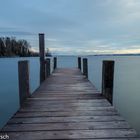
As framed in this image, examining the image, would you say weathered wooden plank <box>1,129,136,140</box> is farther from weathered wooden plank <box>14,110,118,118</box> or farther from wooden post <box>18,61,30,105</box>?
wooden post <box>18,61,30,105</box>

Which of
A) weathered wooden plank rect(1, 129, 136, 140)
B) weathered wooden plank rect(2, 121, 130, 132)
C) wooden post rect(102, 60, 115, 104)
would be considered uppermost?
wooden post rect(102, 60, 115, 104)

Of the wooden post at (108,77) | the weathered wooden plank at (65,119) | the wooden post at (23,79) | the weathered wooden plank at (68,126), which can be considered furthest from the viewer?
the wooden post at (108,77)

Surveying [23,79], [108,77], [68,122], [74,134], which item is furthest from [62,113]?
[108,77]

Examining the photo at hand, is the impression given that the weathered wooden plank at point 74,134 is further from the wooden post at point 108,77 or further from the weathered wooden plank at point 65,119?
the wooden post at point 108,77

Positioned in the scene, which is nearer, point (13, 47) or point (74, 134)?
point (74, 134)

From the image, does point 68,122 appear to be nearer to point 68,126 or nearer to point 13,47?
point 68,126

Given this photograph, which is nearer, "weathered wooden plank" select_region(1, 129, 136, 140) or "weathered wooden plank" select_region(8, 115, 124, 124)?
"weathered wooden plank" select_region(1, 129, 136, 140)

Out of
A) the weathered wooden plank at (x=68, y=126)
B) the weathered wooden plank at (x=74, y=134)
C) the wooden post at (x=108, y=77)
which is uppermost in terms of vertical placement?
the wooden post at (x=108, y=77)

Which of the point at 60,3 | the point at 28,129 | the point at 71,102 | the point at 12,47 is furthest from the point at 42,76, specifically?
the point at 12,47

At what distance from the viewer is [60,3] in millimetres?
14219

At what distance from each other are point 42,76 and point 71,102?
608cm

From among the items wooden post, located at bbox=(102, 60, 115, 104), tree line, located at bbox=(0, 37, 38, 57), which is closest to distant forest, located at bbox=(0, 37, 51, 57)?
tree line, located at bbox=(0, 37, 38, 57)

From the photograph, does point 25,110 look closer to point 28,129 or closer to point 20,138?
point 28,129

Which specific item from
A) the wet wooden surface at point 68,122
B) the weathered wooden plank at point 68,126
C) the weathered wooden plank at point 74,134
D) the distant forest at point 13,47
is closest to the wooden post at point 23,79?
the wet wooden surface at point 68,122
